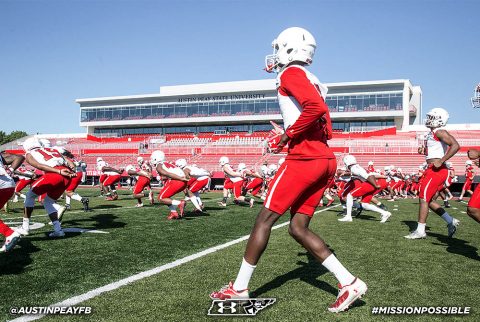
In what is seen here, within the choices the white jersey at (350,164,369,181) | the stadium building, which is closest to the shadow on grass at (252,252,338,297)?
the white jersey at (350,164,369,181)

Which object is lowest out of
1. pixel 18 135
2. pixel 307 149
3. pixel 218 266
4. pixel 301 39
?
pixel 18 135

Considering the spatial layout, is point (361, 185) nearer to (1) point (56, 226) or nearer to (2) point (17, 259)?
(1) point (56, 226)

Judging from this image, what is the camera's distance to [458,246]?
22.1 feet

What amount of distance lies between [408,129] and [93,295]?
50006 mm

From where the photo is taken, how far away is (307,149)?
3.37 m

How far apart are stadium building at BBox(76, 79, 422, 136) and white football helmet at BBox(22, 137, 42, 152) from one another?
147ft

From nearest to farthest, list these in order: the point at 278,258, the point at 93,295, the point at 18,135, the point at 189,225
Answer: the point at 93,295, the point at 278,258, the point at 189,225, the point at 18,135

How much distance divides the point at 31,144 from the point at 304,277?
546 cm

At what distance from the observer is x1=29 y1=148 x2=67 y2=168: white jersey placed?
714 centimetres

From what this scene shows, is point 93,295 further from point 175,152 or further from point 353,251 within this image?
point 175,152

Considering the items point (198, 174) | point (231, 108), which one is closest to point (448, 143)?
point (198, 174)

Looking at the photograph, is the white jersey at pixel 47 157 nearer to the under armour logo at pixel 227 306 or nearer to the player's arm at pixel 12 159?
the player's arm at pixel 12 159

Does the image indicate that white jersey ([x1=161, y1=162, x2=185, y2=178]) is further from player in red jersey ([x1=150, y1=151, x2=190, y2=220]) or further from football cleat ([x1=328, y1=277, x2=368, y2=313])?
football cleat ([x1=328, y1=277, x2=368, y2=313])

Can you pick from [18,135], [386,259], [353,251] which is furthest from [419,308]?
[18,135]
